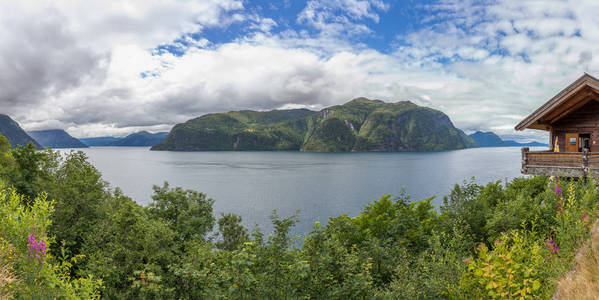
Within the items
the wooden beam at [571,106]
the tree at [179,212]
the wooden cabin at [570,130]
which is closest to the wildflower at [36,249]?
the tree at [179,212]

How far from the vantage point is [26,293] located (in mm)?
6957

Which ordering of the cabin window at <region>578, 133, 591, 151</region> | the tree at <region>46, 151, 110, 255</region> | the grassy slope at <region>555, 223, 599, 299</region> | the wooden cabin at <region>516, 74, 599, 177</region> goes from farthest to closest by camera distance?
1. the tree at <region>46, 151, 110, 255</region>
2. the cabin window at <region>578, 133, 591, 151</region>
3. the wooden cabin at <region>516, 74, 599, 177</region>
4. the grassy slope at <region>555, 223, 599, 299</region>

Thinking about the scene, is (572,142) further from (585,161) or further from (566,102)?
(585,161)

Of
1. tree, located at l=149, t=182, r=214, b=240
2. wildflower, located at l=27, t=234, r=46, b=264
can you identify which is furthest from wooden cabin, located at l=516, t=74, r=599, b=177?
tree, located at l=149, t=182, r=214, b=240

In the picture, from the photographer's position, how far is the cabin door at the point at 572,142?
2069 cm

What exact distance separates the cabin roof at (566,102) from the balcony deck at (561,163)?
9.67ft

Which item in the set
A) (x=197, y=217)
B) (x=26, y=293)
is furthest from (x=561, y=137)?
(x=197, y=217)

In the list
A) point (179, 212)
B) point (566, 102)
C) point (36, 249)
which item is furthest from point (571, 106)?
point (179, 212)

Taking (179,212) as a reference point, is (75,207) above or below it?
above

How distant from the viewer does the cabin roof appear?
1802cm

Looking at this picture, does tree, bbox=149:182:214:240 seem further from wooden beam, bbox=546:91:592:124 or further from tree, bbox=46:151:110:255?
wooden beam, bbox=546:91:592:124

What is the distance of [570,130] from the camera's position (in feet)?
68.4

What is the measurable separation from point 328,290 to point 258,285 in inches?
96.2

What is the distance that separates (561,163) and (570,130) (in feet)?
15.5
